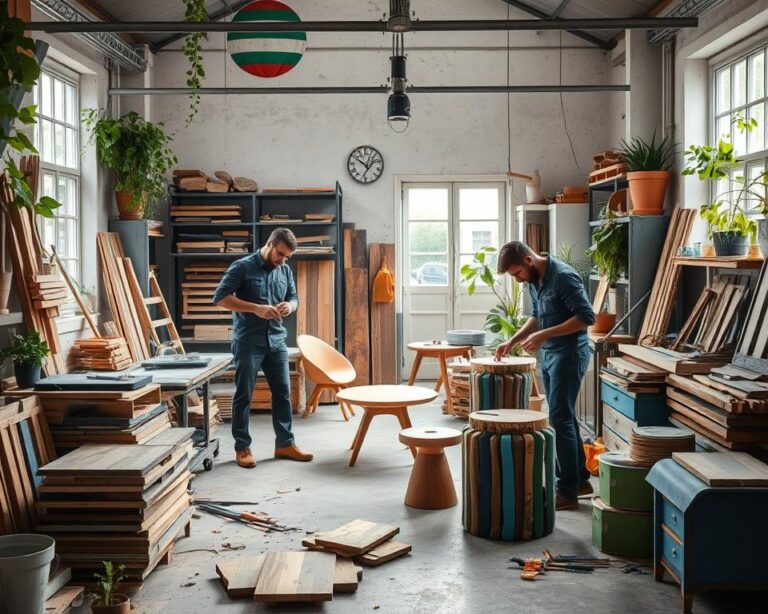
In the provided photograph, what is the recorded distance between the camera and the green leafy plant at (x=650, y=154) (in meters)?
7.70

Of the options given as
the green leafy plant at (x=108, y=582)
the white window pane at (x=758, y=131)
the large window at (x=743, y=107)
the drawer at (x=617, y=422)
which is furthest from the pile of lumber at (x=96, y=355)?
the white window pane at (x=758, y=131)

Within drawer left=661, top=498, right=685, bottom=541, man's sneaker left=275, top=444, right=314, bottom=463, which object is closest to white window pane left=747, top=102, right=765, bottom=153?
drawer left=661, top=498, right=685, bottom=541

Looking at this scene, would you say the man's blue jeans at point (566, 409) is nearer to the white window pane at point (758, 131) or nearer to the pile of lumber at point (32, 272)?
the white window pane at point (758, 131)

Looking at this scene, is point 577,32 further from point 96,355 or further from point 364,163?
→ point 96,355

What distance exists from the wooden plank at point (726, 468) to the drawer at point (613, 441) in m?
1.88

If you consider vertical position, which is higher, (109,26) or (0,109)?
(109,26)

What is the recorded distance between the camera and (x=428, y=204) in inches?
432

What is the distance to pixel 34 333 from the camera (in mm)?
5441

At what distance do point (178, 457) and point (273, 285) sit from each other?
2.41 meters

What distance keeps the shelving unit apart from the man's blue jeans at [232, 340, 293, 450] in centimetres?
291

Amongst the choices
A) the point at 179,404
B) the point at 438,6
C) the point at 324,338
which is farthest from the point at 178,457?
the point at 438,6

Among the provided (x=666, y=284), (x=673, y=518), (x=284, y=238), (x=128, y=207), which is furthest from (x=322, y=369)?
(x=673, y=518)

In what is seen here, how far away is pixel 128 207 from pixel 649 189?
5.02 m

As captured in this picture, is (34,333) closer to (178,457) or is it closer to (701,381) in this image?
(178,457)
